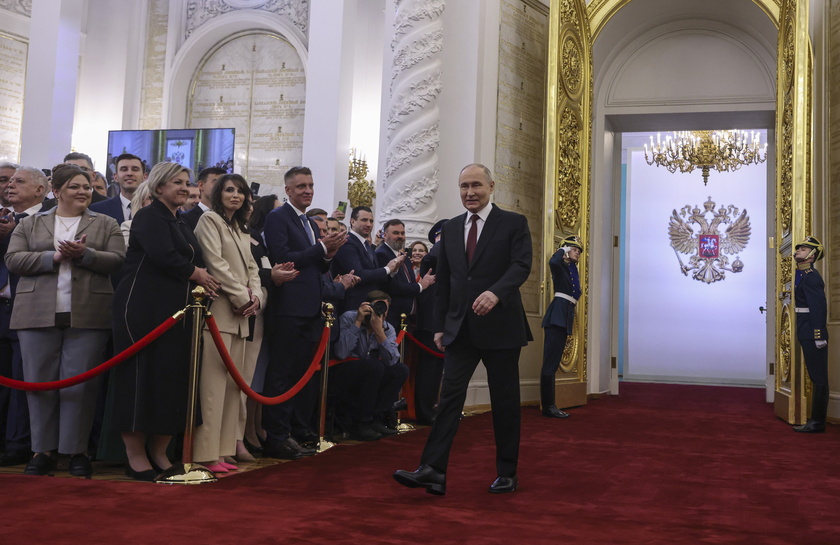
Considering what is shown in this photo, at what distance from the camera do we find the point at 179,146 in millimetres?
14250

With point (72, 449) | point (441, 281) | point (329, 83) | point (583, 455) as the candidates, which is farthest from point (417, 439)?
point (329, 83)

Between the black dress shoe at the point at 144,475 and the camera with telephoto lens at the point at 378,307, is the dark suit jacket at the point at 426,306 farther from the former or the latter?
the black dress shoe at the point at 144,475

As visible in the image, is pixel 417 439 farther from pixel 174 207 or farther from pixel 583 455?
pixel 174 207

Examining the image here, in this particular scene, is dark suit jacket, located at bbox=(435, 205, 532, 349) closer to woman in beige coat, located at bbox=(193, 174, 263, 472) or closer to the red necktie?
the red necktie

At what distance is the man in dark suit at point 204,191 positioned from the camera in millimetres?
5055

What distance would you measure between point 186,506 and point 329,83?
35.5ft

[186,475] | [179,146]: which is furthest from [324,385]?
[179,146]

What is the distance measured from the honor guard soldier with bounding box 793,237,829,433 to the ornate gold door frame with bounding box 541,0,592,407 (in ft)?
8.09

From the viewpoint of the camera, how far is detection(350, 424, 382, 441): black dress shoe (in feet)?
20.3

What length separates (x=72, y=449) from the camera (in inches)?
175

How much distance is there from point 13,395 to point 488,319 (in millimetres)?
2587

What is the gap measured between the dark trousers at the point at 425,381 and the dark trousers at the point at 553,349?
5.47 ft

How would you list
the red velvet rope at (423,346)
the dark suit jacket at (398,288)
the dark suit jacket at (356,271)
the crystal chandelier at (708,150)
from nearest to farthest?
the dark suit jacket at (356,271)
the dark suit jacket at (398,288)
the red velvet rope at (423,346)
the crystal chandelier at (708,150)

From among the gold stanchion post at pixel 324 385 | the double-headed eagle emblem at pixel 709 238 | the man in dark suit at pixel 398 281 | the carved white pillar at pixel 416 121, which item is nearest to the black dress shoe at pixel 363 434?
the gold stanchion post at pixel 324 385
